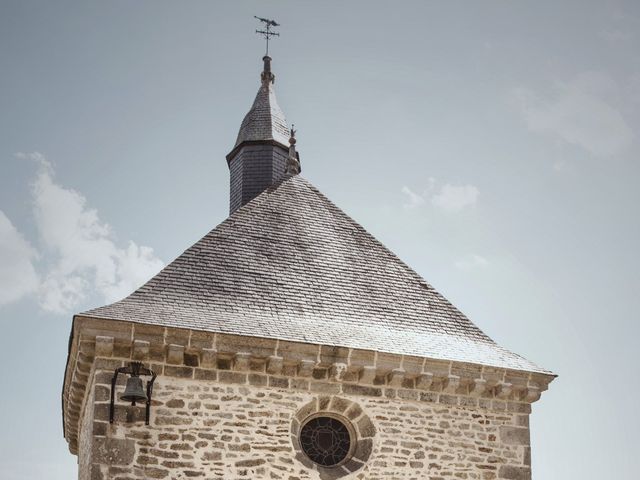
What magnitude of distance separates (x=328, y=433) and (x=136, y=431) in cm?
226

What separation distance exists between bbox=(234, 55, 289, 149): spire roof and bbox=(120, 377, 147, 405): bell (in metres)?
8.39

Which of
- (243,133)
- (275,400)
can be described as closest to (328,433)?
(275,400)

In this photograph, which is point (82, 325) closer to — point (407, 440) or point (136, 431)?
point (136, 431)

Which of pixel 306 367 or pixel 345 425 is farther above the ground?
pixel 306 367

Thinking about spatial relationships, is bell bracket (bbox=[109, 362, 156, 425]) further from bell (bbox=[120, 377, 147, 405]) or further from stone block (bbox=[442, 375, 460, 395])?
stone block (bbox=[442, 375, 460, 395])

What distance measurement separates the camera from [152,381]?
10.3 metres

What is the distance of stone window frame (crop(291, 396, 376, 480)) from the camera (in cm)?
1069

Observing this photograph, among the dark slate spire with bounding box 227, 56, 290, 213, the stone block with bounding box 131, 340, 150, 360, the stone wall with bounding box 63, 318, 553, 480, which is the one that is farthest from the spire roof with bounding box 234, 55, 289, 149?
the stone block with bounding box 131, 340, 150, 360

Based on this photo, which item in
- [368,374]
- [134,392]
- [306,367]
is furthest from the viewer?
[368,374]

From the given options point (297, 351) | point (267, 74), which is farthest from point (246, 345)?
point (267, 74)

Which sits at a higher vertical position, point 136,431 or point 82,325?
point 82,325

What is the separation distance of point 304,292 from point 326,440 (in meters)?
2.00

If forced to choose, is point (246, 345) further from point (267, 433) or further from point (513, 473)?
point (513, 473)

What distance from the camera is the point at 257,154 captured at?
17.6 m
